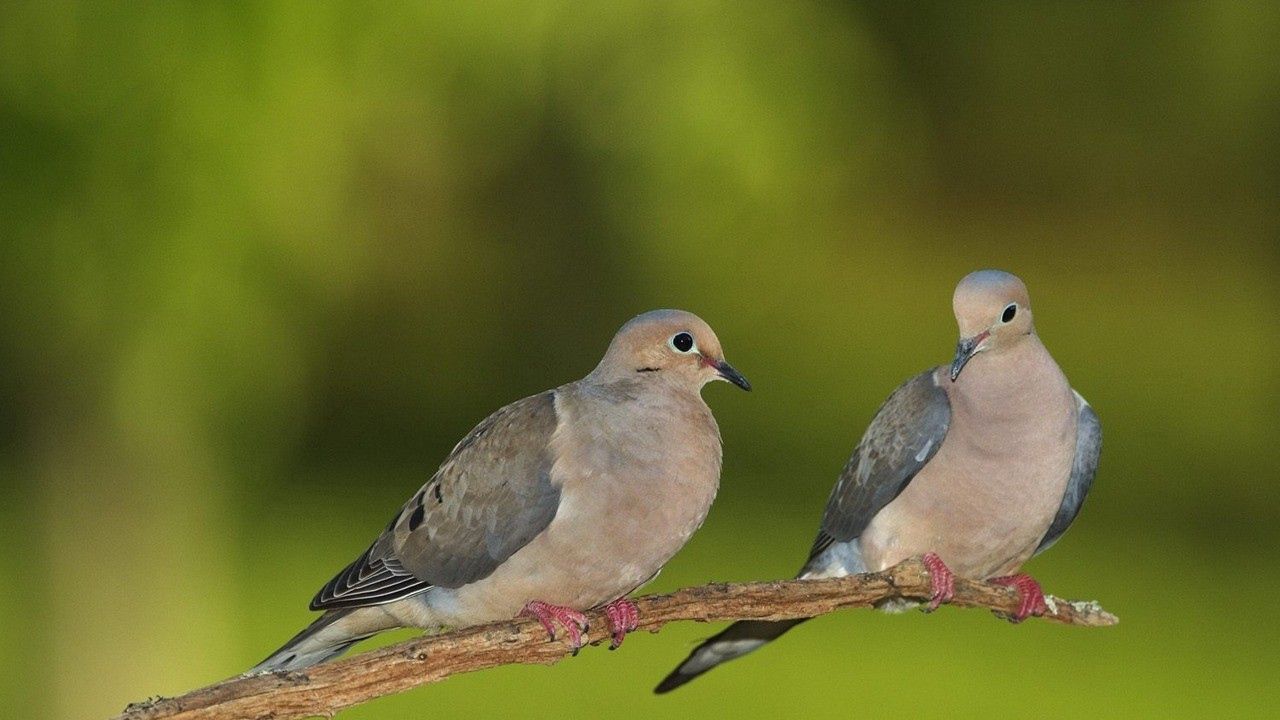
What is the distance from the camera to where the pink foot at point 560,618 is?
3260 millimetres

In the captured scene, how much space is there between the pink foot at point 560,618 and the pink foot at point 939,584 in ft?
2.99

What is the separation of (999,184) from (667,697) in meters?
7.68

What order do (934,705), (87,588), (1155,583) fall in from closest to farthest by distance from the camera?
(87,588) < (934,705) < (1155,583)

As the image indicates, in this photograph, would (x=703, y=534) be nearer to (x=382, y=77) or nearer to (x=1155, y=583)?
(x=1155, y=583)

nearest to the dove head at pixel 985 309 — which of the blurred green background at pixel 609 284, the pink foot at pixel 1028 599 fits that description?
the pink foot at pixel 1028 599

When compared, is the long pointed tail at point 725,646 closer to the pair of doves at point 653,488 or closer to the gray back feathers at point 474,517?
the pair of doves at point 653,488

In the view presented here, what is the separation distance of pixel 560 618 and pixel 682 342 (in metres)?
0.64

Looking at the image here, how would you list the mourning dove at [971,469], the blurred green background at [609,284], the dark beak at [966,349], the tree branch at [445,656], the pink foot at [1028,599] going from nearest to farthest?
the tree branch at [445,656]
the dark beak at [966,349]
the mourning dove at [971,469]
the pink foot at [1028,599]
the blurred green background at [609,284]

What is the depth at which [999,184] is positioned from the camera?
551 inches

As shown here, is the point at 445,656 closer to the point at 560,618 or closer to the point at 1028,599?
the point at 560,618

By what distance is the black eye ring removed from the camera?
10.9ft

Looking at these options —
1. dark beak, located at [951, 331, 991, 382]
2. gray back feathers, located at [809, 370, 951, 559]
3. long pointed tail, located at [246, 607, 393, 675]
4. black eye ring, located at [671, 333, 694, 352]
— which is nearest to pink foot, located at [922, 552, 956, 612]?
gray back feathers, located at [809, 370, 951, 559]

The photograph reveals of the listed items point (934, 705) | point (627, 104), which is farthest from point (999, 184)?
point (627, 104)

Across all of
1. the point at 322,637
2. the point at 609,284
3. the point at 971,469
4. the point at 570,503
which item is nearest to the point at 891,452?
the point at 971,469
